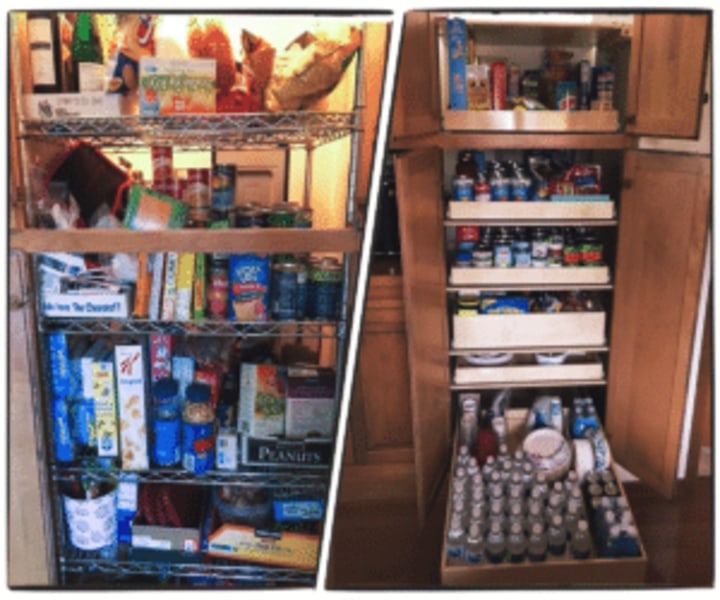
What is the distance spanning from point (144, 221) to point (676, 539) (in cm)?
135

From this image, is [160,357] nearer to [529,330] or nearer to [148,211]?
[148,211]

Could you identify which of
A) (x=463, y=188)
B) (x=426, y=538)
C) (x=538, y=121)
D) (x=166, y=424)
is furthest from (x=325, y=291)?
(x=538, y=121)

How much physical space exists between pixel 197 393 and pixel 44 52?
66 cm

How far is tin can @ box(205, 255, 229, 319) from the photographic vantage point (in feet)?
4.34

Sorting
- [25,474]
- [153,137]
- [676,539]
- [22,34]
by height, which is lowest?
[676,539]

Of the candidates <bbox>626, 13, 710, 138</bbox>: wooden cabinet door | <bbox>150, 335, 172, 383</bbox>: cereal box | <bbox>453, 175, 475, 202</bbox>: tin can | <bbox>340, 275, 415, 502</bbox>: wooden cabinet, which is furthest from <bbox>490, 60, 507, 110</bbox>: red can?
<bbox>150, 335, 172, 383</bbox>: cereal box

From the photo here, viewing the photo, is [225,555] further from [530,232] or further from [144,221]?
[530,232]

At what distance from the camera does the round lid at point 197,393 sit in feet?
4.48

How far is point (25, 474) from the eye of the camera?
124 centimetres

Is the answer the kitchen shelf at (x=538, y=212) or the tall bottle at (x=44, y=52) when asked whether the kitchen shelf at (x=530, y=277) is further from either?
the tall bottle at (x=44, y=52)

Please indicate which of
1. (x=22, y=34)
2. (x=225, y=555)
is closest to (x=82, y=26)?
(x=22, y=34)

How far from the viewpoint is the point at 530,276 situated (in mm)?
2156

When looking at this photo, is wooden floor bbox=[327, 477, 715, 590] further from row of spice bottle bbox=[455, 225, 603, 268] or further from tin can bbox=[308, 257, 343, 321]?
row of spice bottle bbox=[455, 225, 603, 268]

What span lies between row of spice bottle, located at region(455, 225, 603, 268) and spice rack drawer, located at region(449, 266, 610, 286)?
3 cm
